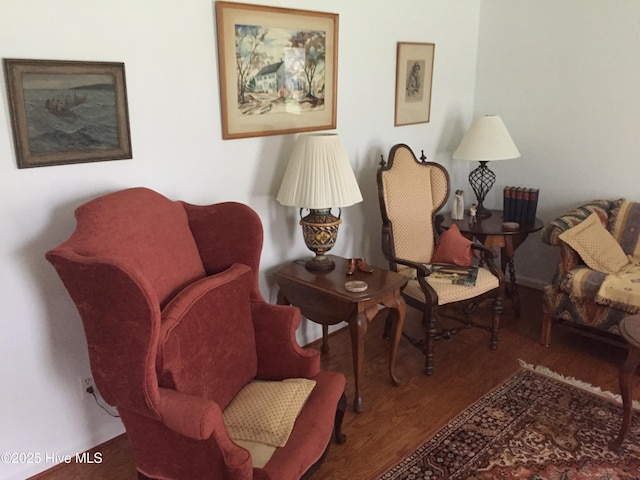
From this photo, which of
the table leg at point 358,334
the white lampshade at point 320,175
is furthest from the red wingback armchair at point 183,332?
the white lampshade at point 320,175

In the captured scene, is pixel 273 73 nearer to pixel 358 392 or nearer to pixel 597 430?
pixel 358 392

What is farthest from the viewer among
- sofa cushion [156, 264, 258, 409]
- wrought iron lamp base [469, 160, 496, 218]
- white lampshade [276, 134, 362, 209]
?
wrought iron lamp base [469, 160, 496, 218]

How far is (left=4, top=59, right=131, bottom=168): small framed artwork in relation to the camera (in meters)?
1.97

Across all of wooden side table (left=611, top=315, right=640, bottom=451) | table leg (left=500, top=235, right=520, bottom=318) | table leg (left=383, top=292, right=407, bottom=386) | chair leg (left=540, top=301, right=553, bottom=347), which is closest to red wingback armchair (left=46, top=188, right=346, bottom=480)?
table leg (left=383, top=292, right=407, bottom=386)

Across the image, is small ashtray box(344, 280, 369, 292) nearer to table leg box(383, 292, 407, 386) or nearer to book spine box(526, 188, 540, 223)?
table leg box(383, 292, 407, 386)

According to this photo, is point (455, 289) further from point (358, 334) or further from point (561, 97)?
point (561, 97)

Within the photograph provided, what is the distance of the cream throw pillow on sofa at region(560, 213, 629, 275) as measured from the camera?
3148 mm

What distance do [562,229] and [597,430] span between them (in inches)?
47.7

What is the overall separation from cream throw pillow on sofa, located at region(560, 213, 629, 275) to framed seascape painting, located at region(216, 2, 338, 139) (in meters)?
1.60

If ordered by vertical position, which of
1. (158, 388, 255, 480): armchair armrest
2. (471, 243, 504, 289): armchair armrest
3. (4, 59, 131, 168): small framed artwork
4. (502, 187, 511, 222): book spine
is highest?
(4, 59, 131, 168): small framed artwork

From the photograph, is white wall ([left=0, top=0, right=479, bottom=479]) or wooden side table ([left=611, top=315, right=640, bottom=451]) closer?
white wall ([left=0, top=0, right=479, bottom=479])

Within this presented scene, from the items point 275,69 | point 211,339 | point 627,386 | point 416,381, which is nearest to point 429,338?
point 416,381

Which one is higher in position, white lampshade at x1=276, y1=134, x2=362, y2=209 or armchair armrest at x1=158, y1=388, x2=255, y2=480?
white lampshade at x1=276, y1=134, x2=362, y2=209

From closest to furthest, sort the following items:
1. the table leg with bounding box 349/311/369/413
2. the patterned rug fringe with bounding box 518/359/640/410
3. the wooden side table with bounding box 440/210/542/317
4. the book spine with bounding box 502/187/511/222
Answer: the table leg with bounding box 349/311/369/413 < the patterned rug fringe with bounding box 518/359/640/410 < the wooden side table with bounding box 440/210/542/317 < the book spine with bounding box 502/187/511/222
